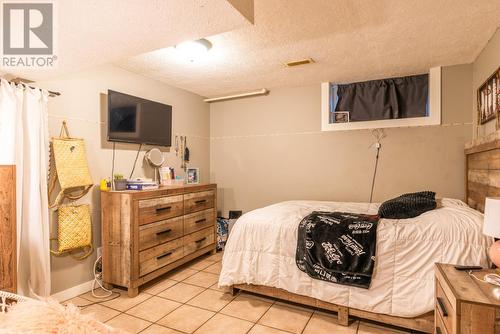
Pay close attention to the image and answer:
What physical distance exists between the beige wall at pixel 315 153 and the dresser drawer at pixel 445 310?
6.35 feet

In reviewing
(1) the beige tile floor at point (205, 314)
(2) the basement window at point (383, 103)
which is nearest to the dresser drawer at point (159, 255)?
(1) the beige tile floor at point (205, 314)

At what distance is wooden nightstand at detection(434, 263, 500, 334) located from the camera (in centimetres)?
120

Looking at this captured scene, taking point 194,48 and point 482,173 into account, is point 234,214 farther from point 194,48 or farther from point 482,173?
point 482,173

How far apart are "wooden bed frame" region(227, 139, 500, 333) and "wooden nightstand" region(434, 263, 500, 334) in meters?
0.40

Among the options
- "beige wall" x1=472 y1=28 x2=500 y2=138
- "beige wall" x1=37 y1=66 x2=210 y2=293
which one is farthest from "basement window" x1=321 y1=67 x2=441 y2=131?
"beige wall" x1=37 y1=66 x2=210 y2=293

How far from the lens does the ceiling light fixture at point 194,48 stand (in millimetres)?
2430

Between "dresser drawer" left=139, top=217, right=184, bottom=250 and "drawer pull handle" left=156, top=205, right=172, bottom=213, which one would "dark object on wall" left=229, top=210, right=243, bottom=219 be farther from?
"drawer pull handle" left=156, top=205, right=172, bottom=213

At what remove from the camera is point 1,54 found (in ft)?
5.47

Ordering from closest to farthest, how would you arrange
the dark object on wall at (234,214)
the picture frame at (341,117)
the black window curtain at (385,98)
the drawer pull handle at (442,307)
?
the drawer pull handle at (442,307) < the black window curtain at (385,98) < the picture frame at (341,117) < the dark object on wall at (234,214)

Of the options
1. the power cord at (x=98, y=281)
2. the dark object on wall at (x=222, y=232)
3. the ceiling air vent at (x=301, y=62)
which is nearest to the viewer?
the power cord at (x=98, y=281)

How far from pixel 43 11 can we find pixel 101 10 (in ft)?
1.07

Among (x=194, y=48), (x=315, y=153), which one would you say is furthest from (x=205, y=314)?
(x=315, y=153)

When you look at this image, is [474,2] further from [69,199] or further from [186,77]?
[69,199]

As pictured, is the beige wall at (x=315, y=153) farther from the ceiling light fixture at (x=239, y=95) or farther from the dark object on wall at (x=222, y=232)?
the dark object on wall at (x=222, y=232)
